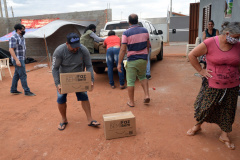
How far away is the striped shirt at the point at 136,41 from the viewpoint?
13.0 feet

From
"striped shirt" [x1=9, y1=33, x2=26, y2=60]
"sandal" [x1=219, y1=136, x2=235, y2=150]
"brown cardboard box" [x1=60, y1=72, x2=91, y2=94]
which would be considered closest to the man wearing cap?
"brown cardboard box" [x1=60, y1=72, x2=91, y2=94]

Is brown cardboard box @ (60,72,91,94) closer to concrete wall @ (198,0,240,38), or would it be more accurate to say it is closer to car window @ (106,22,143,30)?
concrete wall @ (198,0,240,38)

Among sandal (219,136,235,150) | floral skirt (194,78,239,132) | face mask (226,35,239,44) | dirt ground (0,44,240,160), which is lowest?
dirt ground (0,44,240,160)

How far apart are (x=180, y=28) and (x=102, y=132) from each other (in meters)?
22.2

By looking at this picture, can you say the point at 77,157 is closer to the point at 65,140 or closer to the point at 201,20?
the point at 65,140

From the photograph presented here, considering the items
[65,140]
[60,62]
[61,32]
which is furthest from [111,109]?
[61,32]

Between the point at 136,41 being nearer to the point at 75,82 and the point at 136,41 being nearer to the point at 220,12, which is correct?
the point at 75,82

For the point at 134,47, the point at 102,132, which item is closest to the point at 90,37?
the point at 134,47

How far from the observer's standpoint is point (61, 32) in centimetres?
1309

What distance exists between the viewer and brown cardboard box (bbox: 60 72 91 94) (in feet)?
9.84

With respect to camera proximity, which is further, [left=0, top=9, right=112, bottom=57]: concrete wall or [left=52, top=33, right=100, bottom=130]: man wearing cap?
[left=0, top=9, right=112, bottom=57]: concrete wall

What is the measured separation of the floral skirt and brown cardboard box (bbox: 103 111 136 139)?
1017 millimetres

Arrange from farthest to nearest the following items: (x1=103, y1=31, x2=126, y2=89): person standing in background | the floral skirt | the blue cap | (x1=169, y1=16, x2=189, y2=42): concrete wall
Result: (x1=169, y1=16, x2=189, y2=42): concrete wall
(x1=103, y1=31, x2=126, y2=89): person standing in background
the blue cap
the floral skirt

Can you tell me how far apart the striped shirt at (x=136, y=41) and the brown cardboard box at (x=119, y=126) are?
140 cm
